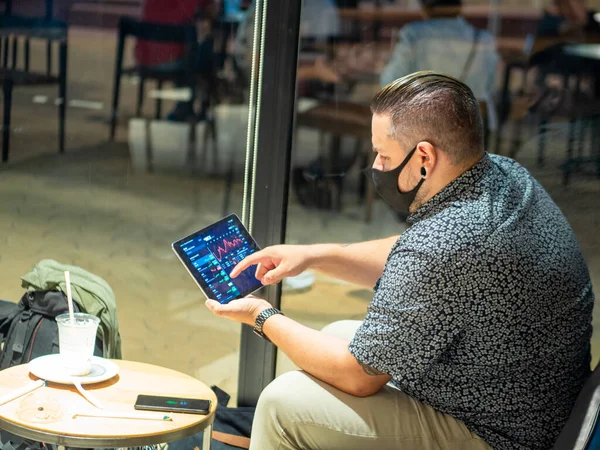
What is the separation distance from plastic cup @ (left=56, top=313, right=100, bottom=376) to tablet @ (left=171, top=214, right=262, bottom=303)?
279 mm

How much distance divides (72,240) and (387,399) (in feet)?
4.69

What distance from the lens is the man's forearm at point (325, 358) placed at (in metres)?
1.72

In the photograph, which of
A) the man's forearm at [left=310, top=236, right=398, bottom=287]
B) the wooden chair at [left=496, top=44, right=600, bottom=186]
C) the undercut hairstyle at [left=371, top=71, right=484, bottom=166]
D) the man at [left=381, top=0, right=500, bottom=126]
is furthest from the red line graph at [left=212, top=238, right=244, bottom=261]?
the wooden chair at [left=496, top=44, right=600, bottom=186]

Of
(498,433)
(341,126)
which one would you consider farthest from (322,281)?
(498,433)

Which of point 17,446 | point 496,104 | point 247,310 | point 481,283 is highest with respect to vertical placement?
point 496,104

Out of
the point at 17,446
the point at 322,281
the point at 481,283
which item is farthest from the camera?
the point at 322,281

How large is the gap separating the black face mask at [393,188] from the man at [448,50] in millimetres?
1219

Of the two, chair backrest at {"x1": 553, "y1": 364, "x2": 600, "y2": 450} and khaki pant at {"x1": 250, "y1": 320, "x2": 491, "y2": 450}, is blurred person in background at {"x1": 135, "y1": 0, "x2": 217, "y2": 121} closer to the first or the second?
khaki pant at {"x1": 250, "y1": 320, "x2": 491, "y2": 450}

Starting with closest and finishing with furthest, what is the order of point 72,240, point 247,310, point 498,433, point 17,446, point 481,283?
point 481,283, point 498,433, point 247,310, point 17,446, point 72,240

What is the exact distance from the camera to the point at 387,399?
177cm

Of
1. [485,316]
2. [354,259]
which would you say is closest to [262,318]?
[354,259]

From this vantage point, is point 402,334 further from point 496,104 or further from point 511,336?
point 496,104

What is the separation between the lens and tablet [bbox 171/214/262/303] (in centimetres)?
200

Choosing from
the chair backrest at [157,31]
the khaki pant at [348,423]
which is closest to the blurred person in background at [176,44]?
the chair backrest at [157,31]
